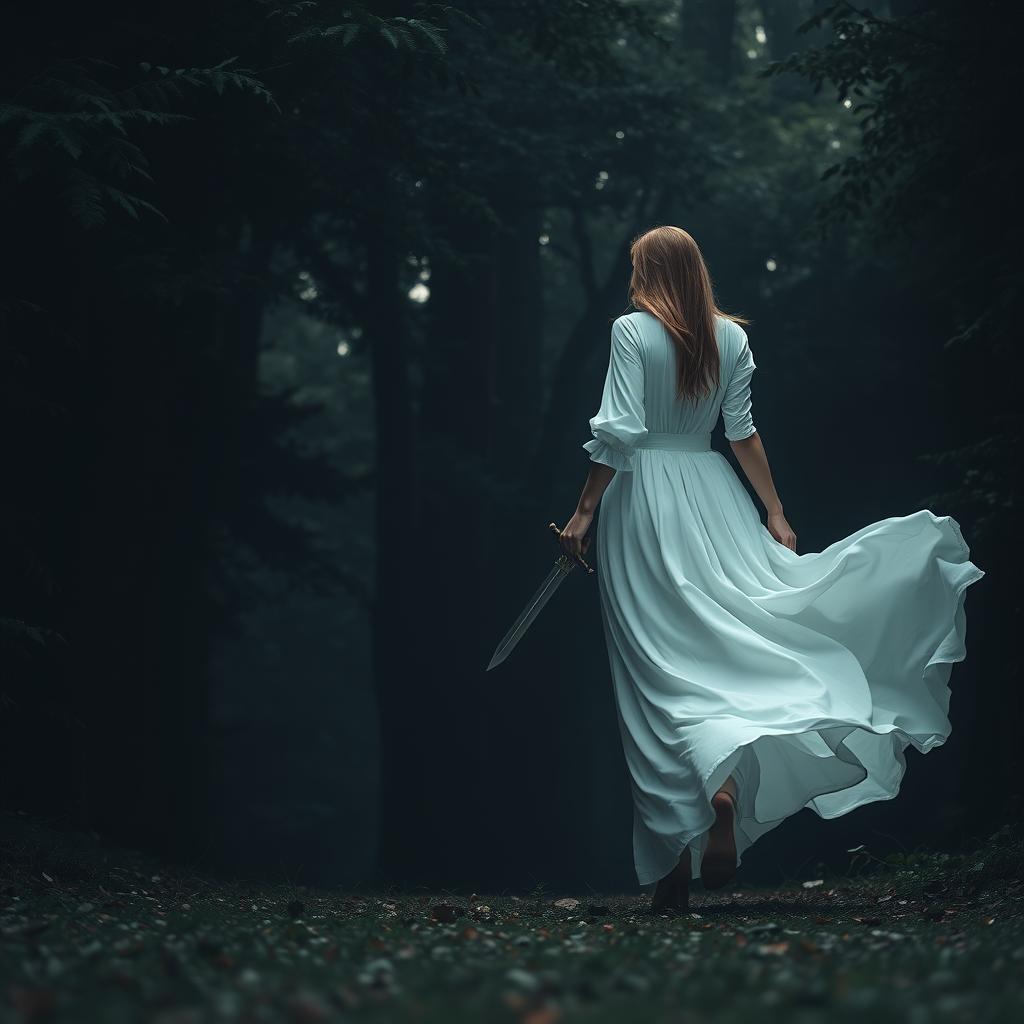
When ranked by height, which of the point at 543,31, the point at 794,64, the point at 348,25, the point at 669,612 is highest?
the point at 543,31

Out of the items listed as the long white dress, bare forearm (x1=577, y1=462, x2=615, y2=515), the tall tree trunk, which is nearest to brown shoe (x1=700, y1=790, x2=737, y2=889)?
the long white dress

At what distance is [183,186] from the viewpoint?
Answer: 8.92 m

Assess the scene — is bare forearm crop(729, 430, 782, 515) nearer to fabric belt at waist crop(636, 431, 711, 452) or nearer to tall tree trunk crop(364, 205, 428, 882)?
fabric belt at waist crop(636, 431, 711, 452)

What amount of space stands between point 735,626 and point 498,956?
92.6 inches

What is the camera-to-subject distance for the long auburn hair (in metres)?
6.38

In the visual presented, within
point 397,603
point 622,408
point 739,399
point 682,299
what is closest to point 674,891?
point 622,408

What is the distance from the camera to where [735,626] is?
611cm

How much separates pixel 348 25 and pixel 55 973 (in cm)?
474

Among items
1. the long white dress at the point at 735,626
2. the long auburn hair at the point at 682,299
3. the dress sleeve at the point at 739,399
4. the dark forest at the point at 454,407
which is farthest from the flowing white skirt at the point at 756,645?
the dark forest at the point at 454,407

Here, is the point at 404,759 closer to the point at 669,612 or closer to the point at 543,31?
the point at 543,31

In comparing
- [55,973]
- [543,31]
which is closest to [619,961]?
[55,973]

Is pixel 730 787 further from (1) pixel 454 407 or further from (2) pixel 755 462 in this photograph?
(1) pixel 454 407

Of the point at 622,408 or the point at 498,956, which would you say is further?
the point at 622,408

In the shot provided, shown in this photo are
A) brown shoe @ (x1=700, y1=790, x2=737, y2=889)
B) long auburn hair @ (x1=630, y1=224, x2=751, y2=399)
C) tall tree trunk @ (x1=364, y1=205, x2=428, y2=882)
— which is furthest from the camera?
tall tree trunk @ (x1=364, y1=205, x2=428, y2=882)
